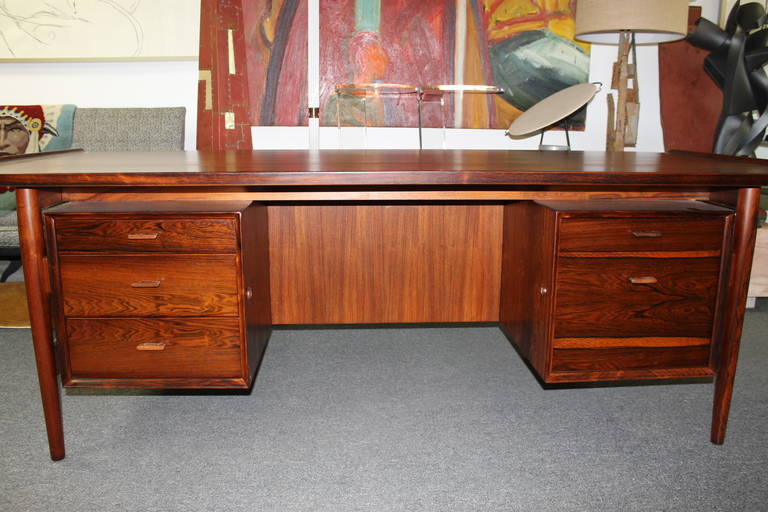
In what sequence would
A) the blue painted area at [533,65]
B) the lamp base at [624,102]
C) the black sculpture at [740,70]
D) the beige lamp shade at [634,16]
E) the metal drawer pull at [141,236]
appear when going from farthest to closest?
the blue painted area at [533,65]
the black sculpture at [740,70]
the lamp base at [624,102]
the beige lamp shade at [634,16]
the metal drawer pull at [141,236]

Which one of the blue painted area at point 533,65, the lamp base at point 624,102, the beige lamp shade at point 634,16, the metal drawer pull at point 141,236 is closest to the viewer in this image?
the metal drawer pull at point 141,236

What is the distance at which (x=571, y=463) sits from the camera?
148 cm

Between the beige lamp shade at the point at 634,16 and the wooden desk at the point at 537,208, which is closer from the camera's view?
the wooden desk at the point at 537,208

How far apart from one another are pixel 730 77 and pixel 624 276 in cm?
206

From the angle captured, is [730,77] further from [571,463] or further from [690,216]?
[571,463]

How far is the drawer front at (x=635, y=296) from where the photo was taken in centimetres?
145

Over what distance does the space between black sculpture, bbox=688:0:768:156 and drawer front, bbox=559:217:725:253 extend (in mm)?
1795

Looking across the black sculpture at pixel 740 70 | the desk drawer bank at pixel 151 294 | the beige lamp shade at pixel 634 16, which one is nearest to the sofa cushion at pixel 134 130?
the desk drawer bank at pixel 151 294

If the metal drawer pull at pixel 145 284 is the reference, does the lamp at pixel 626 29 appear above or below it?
above

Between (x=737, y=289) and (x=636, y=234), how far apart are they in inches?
12.2

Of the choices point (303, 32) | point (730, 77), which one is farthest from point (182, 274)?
point (730, 77)

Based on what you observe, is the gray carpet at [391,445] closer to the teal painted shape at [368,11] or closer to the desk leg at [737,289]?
the desk leg at [737,289]

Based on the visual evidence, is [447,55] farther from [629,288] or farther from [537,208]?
[629,288]

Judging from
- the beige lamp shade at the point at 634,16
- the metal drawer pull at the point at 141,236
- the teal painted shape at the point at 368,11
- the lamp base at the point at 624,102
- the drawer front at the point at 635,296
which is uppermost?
the teal painted shape at the point at 368,11
